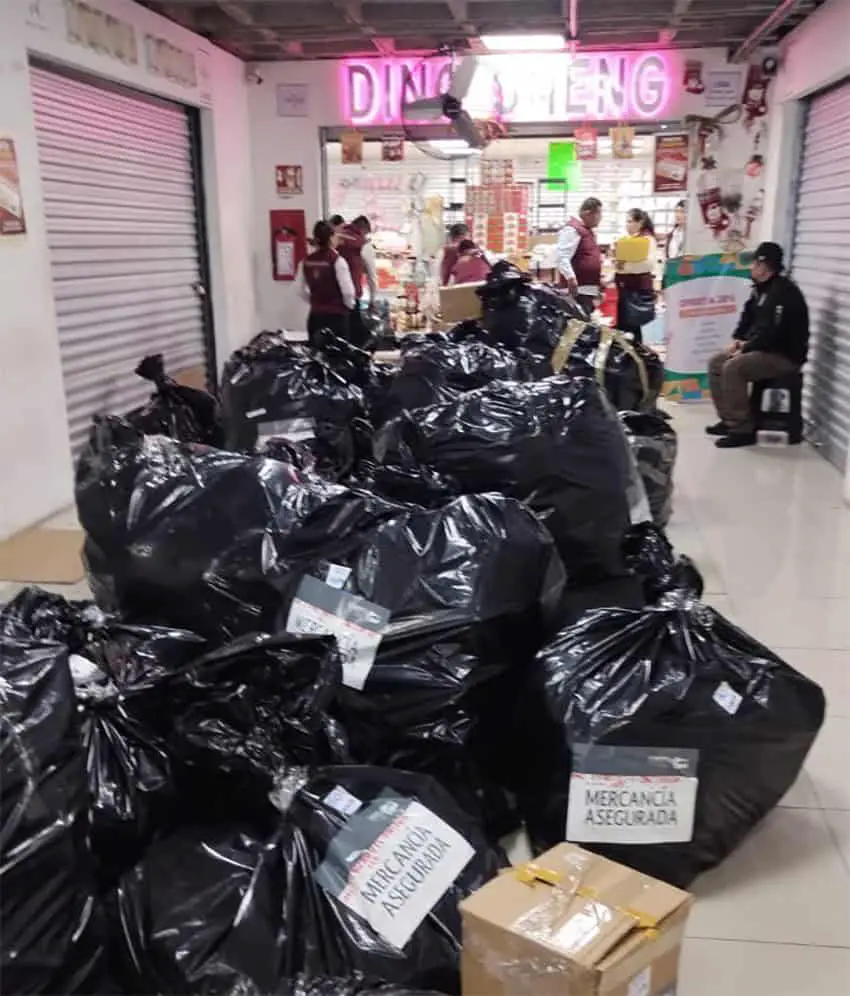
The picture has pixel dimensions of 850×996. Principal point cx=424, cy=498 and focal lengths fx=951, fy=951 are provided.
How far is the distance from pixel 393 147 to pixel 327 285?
224cm

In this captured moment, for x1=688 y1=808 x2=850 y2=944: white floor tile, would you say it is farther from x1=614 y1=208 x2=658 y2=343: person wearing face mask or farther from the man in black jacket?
x1=614 y1=208 x2=658 y2=343: person wearing face mask

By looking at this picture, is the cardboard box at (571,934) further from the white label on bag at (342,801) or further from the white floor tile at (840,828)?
the white floor tile at (840,828)

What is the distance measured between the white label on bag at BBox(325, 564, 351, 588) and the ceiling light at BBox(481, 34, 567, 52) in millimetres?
6421

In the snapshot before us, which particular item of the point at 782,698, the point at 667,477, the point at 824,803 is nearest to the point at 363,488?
the point at 782,698

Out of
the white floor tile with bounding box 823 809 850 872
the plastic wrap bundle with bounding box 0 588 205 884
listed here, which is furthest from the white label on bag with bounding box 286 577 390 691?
the white floor tile with bounding box 823 809 850 872

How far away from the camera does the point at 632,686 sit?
1874 mm

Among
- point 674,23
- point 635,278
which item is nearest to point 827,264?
point 635,278

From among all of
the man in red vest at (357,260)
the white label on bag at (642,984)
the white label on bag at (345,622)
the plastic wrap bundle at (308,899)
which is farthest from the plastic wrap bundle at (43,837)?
the man in red vest at (357,260)

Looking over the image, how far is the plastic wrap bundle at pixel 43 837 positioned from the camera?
1270 mm

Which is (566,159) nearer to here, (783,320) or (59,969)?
(783,320)

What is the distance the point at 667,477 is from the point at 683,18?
440 cm

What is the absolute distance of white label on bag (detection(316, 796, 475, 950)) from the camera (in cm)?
149

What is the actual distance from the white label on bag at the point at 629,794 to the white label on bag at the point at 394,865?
346 mm

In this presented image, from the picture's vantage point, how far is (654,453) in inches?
147
